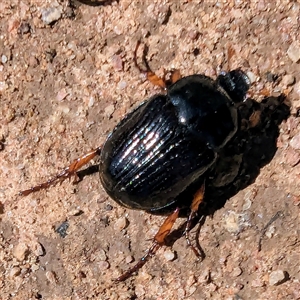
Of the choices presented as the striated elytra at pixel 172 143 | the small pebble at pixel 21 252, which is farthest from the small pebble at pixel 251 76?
the small pebble at pixel 21 252

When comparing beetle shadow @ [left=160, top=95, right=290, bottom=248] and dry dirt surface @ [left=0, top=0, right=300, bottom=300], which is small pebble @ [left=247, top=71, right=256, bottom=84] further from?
beetle shadow @ [left=160, top=95, right=290, bottom=248]

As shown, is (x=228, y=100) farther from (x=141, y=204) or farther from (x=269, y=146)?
(x=141, y=204)

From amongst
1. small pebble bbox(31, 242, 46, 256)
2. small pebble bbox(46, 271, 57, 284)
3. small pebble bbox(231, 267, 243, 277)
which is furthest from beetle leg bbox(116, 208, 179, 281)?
small pebble bbox(31, 242, 46, 256)

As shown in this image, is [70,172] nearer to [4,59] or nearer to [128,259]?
[128,259]

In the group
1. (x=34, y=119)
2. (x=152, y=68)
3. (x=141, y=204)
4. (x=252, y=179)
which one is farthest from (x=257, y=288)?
(x=34, y=119)

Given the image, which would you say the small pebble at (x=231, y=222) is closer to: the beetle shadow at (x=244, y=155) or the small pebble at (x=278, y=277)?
the beetle shadow at (x=244, y=155)

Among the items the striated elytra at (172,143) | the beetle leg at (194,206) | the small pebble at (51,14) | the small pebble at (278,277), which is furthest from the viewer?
the small pebble at (51,14)
